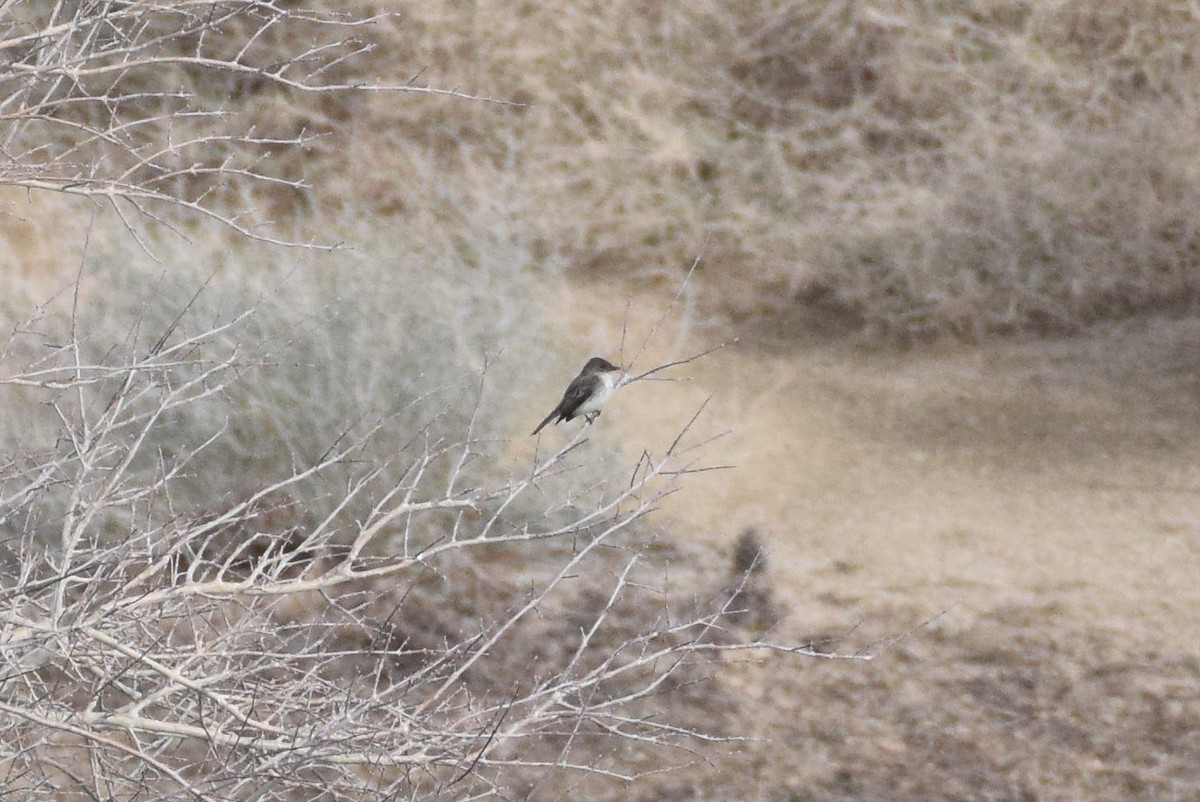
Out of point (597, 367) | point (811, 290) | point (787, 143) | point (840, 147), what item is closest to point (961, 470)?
point (811, 290)

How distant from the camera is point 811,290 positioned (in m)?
17.8

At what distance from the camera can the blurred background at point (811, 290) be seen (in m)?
15.0

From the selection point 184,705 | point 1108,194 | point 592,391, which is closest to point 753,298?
point 1108,194

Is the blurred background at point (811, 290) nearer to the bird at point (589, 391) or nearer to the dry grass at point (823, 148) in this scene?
the dry grass at point (823, 148)

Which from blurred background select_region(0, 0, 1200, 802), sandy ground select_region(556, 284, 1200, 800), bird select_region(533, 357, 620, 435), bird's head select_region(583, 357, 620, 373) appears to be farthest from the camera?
blurred background select_region(0, 0, 1200, 802)

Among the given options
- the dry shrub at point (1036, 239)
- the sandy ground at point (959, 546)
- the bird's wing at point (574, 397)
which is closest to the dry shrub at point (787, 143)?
the dry shrub at point (1036, 239)

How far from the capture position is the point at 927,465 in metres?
16.4

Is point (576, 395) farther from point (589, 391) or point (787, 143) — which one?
point (787, 143)

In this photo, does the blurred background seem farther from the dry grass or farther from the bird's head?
the bird's head

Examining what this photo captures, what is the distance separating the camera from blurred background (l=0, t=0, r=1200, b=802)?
49.1ft

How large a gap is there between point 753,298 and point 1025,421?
3.06 meters

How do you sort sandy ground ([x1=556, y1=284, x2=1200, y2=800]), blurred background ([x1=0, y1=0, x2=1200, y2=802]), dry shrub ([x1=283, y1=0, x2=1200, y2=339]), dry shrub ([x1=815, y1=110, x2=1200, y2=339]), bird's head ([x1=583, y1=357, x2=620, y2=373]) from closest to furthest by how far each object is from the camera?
1. bird's head ([x1=583, y1=357, x2=620, y2=373])
2. sandy ground ([x1=556, y1=284, x2=1200, y2=800])
3. blurred background ([x1=0, y1=0, x2=1200, y2=802])
4. dry shrub ([x1=815, y1=110, x2=1200, y2=339])
5. dry shrub ([x1=283, y1=0, x2=1200, y2=339])

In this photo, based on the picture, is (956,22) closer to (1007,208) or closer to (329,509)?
(1007,208)

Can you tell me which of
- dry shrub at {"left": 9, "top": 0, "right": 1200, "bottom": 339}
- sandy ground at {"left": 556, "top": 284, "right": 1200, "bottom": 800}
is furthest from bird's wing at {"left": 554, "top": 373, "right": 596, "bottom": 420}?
dry shrub at {"left": 9, "top": 0, "right": 1200, "bottom": 339}
